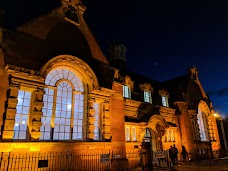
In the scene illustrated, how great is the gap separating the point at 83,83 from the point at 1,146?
7.38 m

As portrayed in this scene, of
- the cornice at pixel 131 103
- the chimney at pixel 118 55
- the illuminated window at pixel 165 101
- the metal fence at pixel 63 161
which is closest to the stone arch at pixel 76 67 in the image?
the cornice at pixel 131 103

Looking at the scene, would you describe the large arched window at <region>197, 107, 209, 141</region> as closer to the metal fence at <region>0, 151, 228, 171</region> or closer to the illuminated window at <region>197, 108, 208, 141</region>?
the illuminated window at <region>197, 108, 208, 141</region>

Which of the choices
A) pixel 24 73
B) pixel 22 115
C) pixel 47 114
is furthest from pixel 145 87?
pixel 22 115

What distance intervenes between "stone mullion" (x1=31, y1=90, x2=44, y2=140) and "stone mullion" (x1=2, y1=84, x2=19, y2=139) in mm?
1131

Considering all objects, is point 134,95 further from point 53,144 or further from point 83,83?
point 53,144

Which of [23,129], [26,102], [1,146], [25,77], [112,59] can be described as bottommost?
[1,146]

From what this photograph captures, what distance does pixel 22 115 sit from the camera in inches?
490

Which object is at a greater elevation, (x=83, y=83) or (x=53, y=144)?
(x=83, y=83)

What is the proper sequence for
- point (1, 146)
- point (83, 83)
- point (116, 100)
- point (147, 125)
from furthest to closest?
point (147, 125) → point (116, 100) → point (83, 83) → point (1, 146)

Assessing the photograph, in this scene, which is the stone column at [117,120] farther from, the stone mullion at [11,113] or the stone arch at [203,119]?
the stone arch at [203,119]

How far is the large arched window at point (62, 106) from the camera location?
13583mm

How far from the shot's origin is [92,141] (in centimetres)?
1477

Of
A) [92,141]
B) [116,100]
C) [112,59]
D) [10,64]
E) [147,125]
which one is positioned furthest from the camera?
[112,59]

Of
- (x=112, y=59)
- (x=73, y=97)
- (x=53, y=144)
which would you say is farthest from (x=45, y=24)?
(x=112, y=59)
